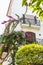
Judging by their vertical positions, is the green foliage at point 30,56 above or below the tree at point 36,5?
below

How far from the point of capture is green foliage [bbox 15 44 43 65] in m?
3.14

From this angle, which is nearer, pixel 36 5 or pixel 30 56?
pixel 36 5

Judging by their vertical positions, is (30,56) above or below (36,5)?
below

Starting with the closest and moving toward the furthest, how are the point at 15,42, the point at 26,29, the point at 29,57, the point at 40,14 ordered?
the point at 40,14, the point at 29,57, the point at 15,42, the point at 26,29

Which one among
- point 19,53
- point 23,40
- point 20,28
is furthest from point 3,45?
point 20,28

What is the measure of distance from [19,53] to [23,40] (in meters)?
3.04

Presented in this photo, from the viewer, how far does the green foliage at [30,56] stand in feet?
10.3

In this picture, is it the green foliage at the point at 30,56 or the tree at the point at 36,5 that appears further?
the green foliage at the point at 30,56

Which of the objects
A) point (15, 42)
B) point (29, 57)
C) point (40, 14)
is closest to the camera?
point (40, 14)

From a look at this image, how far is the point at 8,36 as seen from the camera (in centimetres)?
646

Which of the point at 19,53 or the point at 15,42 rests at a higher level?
the point at 19,53

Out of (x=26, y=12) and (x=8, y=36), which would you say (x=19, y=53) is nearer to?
(x=8, y=36)

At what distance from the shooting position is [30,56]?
3.16 meters

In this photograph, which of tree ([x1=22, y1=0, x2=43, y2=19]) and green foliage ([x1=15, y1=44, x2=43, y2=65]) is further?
green foliage ([x1=15, y1=44, x2=43, y2=65])
